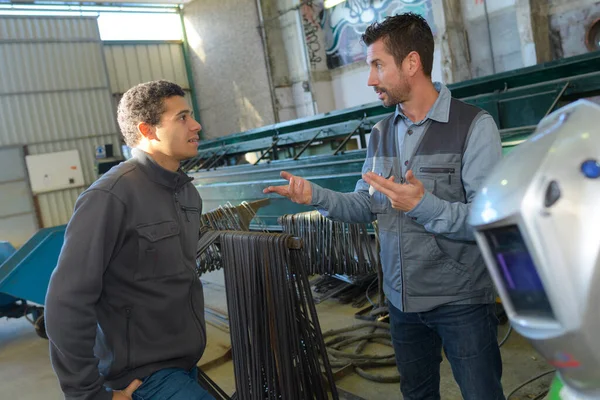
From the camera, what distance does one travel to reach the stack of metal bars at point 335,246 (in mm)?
3750

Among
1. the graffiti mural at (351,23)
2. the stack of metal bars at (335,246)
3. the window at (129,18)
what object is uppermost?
the window at (129,18)

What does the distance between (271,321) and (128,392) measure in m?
0.72

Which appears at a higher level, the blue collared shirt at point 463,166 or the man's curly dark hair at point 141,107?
the man's curly dark hair at point 141,107

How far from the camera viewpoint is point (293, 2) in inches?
407

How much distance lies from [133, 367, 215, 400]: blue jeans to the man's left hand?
32.8 inches

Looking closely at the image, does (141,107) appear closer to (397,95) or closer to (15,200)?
(397,95)

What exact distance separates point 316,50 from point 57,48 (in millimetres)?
6022

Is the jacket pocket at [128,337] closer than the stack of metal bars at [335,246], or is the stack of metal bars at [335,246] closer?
the jacket pocket at [128,337]

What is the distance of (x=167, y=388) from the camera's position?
152cm

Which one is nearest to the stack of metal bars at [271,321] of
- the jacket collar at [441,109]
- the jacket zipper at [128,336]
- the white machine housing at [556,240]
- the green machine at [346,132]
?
the jacket zipper at [128,336]

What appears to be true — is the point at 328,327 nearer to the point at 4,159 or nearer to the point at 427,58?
the point at 427,58

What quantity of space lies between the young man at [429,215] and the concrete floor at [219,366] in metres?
1.17

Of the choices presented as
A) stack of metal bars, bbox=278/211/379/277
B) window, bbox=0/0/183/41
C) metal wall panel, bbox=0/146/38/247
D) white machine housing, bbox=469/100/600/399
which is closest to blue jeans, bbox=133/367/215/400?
white machine housing, bbox=469/100/600/399

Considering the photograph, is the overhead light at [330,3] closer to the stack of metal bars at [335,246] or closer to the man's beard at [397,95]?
the stack of metal bars at [335,246]
